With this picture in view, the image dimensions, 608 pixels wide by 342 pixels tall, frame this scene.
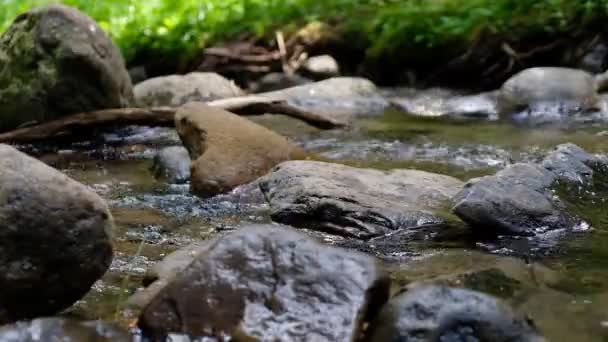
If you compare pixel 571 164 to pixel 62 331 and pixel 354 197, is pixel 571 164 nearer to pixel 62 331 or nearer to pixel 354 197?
pixel 354 197

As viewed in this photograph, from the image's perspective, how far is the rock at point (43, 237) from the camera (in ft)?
6.75

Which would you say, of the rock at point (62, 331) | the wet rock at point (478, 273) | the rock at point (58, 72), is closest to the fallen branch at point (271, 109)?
the rock at point (58, 72)

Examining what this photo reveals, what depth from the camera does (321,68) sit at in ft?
31.2

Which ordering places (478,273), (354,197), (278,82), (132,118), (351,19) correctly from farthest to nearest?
(351,19), (278,82), (132,118), (354,197), (478,273)

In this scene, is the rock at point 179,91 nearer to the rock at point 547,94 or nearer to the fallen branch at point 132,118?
the fallen branch at point 132,118

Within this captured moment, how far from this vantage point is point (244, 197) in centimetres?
390

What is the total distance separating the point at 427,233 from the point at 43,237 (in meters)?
1.67

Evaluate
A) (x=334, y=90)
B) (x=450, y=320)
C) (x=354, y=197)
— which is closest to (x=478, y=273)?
(x=450, y=320)

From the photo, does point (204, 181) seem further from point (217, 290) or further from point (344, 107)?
point (344, 107)

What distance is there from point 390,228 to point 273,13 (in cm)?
779

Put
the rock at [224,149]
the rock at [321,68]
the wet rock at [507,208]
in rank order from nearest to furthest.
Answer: the wet rock at [507,208], the rock at [224,149], the rock at [321,68]

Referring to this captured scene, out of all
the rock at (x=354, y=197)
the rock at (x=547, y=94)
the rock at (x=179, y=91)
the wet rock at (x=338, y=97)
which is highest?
the rock at (x=354, y=197)

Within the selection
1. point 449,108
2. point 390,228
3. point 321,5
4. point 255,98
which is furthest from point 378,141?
point 321,5

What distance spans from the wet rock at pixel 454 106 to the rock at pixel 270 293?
5.02 metres
